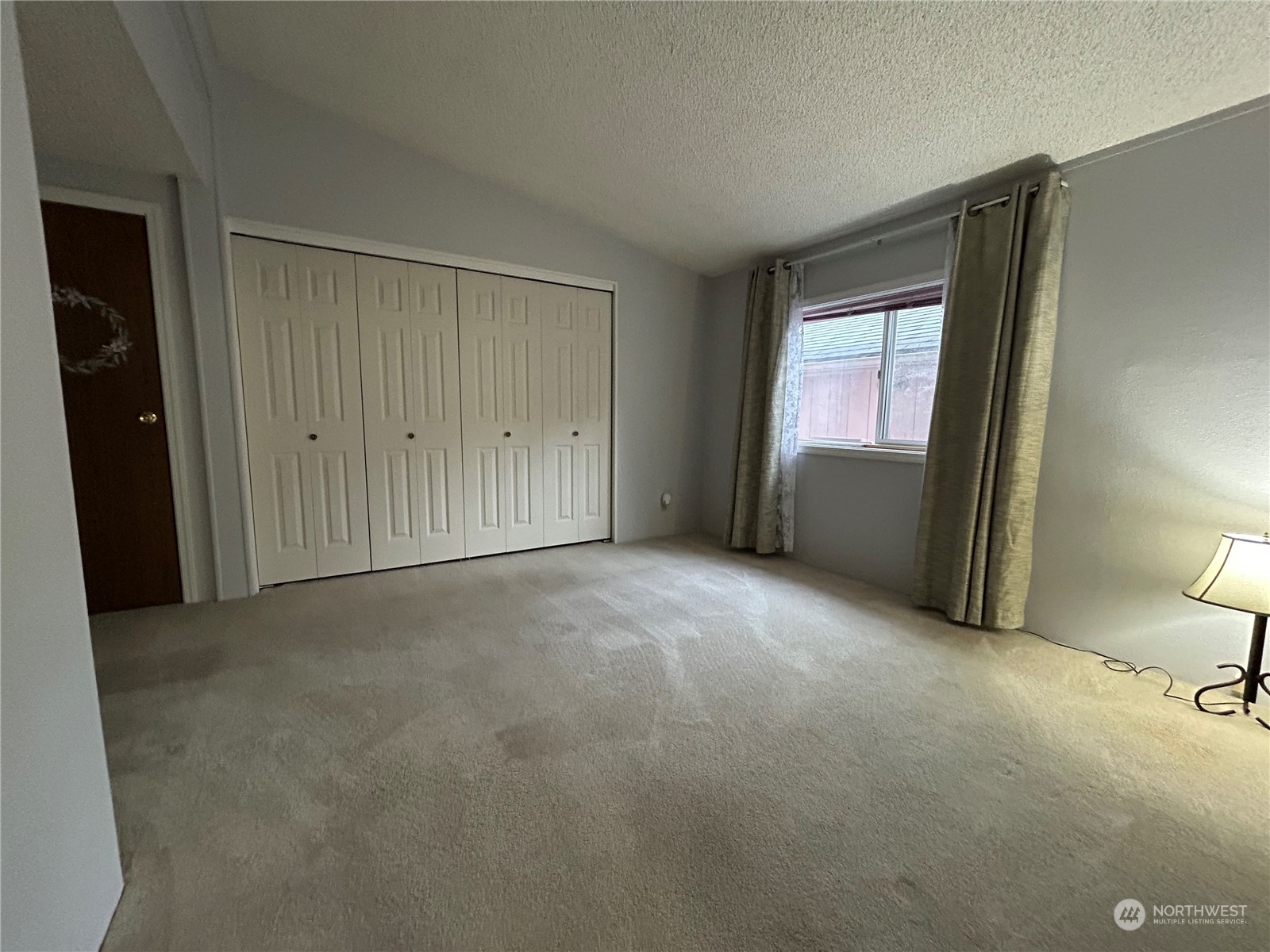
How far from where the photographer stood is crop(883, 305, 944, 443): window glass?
9.50 ft

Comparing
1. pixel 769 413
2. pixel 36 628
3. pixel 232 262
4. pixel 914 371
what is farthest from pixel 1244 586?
pixel 232 262

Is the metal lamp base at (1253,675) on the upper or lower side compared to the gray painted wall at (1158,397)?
lower

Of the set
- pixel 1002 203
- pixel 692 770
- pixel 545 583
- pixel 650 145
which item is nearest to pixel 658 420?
pixel 545 583

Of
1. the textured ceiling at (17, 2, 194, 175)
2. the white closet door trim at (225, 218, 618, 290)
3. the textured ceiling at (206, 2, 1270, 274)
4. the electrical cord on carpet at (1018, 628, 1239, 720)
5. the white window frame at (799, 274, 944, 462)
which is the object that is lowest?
the electrical cord on carpet at (1018, 628, 1239, 720)

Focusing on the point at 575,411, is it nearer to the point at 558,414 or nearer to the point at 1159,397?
the point at 558,414

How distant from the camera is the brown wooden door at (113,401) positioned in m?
2.40

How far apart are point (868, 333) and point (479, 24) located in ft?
8.52

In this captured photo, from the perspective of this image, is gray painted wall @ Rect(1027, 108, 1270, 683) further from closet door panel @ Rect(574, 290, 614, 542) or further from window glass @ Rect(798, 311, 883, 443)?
closet door panel @ Rect(574, 290, 614, 542)

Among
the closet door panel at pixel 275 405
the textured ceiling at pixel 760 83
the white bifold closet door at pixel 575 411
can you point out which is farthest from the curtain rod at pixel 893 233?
the closet door panel at pixel 275 405

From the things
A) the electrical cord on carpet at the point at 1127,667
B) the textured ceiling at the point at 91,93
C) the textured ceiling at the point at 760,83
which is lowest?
the electrical cord on carpet at the point at 1127,667

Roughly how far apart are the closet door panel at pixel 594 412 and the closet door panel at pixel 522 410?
324 millimetres

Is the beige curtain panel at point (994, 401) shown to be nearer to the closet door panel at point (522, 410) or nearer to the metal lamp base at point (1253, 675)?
the metal lamp base at point (1253, 675)

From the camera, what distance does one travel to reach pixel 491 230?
3332 millimetres

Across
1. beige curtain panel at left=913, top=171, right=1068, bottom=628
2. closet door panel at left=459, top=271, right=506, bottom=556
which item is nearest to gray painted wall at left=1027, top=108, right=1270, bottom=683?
beige curtain panel at left=913, top=171, right=1068, bottom=628
